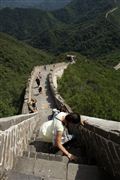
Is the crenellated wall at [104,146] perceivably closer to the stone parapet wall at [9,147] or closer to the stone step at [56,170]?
the stone step at [56,170]

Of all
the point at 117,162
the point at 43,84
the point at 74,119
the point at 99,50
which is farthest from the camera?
the point at 99,50

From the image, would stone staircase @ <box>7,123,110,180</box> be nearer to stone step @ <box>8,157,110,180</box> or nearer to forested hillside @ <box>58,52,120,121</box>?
stone step @ <box>8,157,110,180</box>

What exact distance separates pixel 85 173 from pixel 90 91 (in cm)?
2894

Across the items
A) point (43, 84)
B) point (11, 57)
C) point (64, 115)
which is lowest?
point (64, 115)

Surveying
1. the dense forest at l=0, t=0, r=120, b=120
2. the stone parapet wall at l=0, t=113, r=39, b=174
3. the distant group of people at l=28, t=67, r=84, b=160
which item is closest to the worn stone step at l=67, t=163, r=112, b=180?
the distant group of people at l=28, t=67, r=84, b=160

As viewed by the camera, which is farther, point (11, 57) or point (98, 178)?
point (11, 57)

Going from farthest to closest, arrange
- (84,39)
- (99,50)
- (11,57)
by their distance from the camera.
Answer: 1. (84,39)
2. (99,50)
3. (11,57)

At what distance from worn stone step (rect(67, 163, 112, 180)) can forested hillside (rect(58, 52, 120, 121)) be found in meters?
17.9

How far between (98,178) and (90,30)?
537ft

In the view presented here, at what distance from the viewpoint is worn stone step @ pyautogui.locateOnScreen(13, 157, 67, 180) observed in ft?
18.8

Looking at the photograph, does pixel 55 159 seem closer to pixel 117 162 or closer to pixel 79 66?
pixel 117 162

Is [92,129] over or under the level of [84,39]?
under

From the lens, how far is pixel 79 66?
158 feet

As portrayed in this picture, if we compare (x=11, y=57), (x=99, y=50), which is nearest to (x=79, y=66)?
(x=11, y=57)
